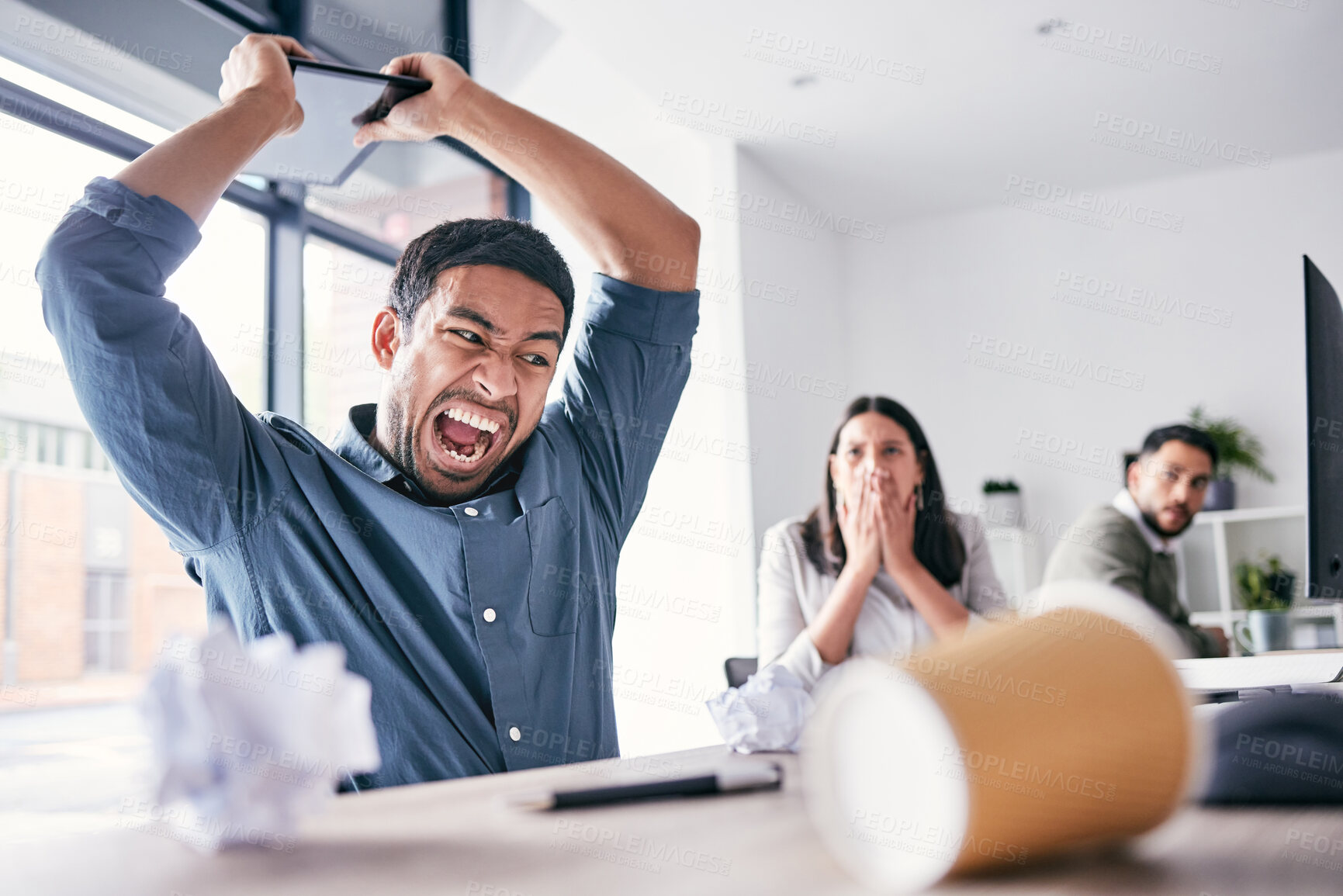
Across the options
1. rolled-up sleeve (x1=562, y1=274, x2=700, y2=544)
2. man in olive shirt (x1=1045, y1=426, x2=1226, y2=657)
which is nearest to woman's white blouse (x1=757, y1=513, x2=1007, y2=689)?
man in olive shirt (x1=1045, y1=426, x2=1226, y2=657)

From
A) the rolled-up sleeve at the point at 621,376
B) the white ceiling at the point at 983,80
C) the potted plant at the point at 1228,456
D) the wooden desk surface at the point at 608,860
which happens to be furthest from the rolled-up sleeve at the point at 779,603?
the potted plant at the point at 1228,456

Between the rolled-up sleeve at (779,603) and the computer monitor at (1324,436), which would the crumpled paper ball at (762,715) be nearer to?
the computer monitor at (1324,436)

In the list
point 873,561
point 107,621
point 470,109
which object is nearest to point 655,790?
point 470,109

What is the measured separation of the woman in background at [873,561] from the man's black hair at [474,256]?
1015mm

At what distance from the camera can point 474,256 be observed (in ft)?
4.45

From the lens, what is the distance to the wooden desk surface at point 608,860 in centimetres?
40

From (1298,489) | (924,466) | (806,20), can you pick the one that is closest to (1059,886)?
(924,466)

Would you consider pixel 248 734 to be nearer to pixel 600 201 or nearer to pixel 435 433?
pixel 435 433

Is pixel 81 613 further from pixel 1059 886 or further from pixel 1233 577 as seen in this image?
pixel 1233 577

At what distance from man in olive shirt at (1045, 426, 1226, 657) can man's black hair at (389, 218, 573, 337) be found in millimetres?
2111

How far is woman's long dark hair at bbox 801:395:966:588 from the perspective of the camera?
7.89 ft

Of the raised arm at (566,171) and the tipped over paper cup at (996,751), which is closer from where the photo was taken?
the tipped over paper cup at (996,751)

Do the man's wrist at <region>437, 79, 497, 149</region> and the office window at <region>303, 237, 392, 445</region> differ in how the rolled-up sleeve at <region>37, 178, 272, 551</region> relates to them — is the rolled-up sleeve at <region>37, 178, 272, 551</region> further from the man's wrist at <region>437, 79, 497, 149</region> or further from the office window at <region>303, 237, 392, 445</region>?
the office window at <region>303, 237, 392, 445</region>

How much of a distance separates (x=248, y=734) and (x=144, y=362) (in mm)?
669
